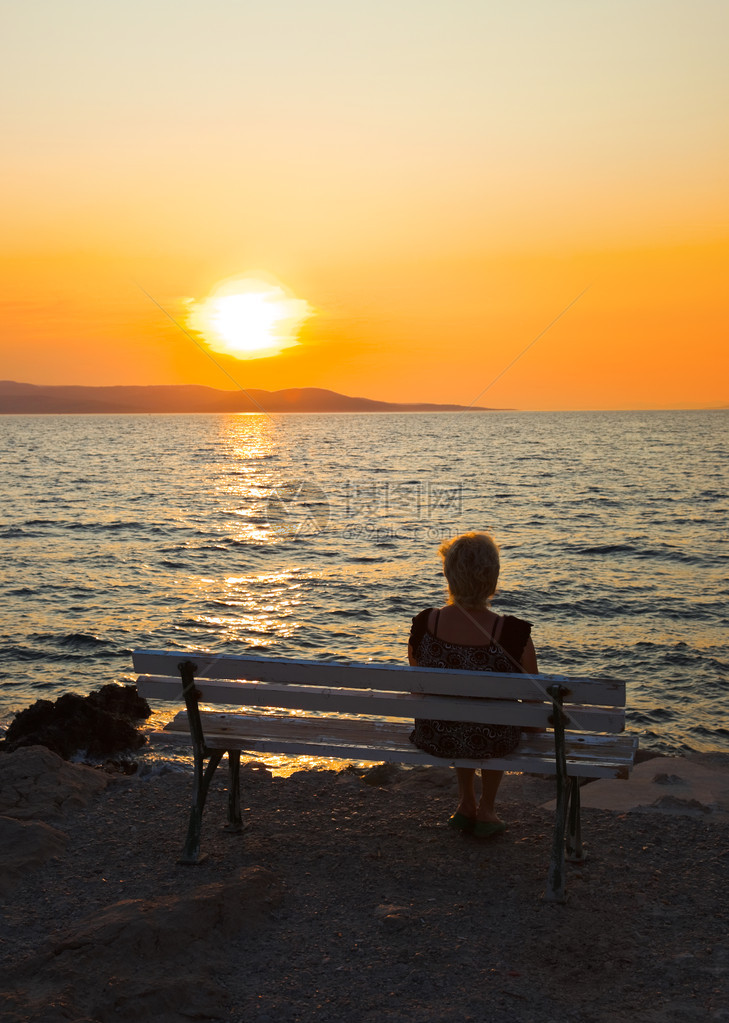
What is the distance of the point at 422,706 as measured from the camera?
4012 mm

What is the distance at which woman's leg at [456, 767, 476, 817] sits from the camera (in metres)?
4.59

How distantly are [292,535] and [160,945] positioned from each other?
2198cm

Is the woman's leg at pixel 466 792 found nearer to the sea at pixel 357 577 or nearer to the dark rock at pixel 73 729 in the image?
the dark rock at pixel 73 729

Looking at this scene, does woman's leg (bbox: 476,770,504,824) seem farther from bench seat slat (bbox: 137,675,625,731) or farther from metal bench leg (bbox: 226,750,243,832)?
metal bench leg (bbox: 226,750,243,832)

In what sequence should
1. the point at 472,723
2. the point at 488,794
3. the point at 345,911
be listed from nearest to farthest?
the point at 345,911, the point at 472,723, the point at 488,794

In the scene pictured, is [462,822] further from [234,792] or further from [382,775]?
[382,775]

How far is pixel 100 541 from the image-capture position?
73.7ft

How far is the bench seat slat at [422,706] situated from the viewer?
3941 mm

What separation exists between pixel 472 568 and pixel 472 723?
76 centimetres

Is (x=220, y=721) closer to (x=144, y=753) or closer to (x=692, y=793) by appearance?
(x=692, y=793)

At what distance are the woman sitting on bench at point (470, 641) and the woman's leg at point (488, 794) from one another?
1.35 feet

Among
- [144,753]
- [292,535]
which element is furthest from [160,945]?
[292,535]

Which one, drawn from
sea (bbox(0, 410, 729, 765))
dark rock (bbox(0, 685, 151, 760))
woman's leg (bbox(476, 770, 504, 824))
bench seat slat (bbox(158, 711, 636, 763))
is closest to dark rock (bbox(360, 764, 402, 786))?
woman's leg (bbox(476, 770, 504, 824))

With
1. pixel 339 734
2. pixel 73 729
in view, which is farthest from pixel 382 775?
pixel 73 729
